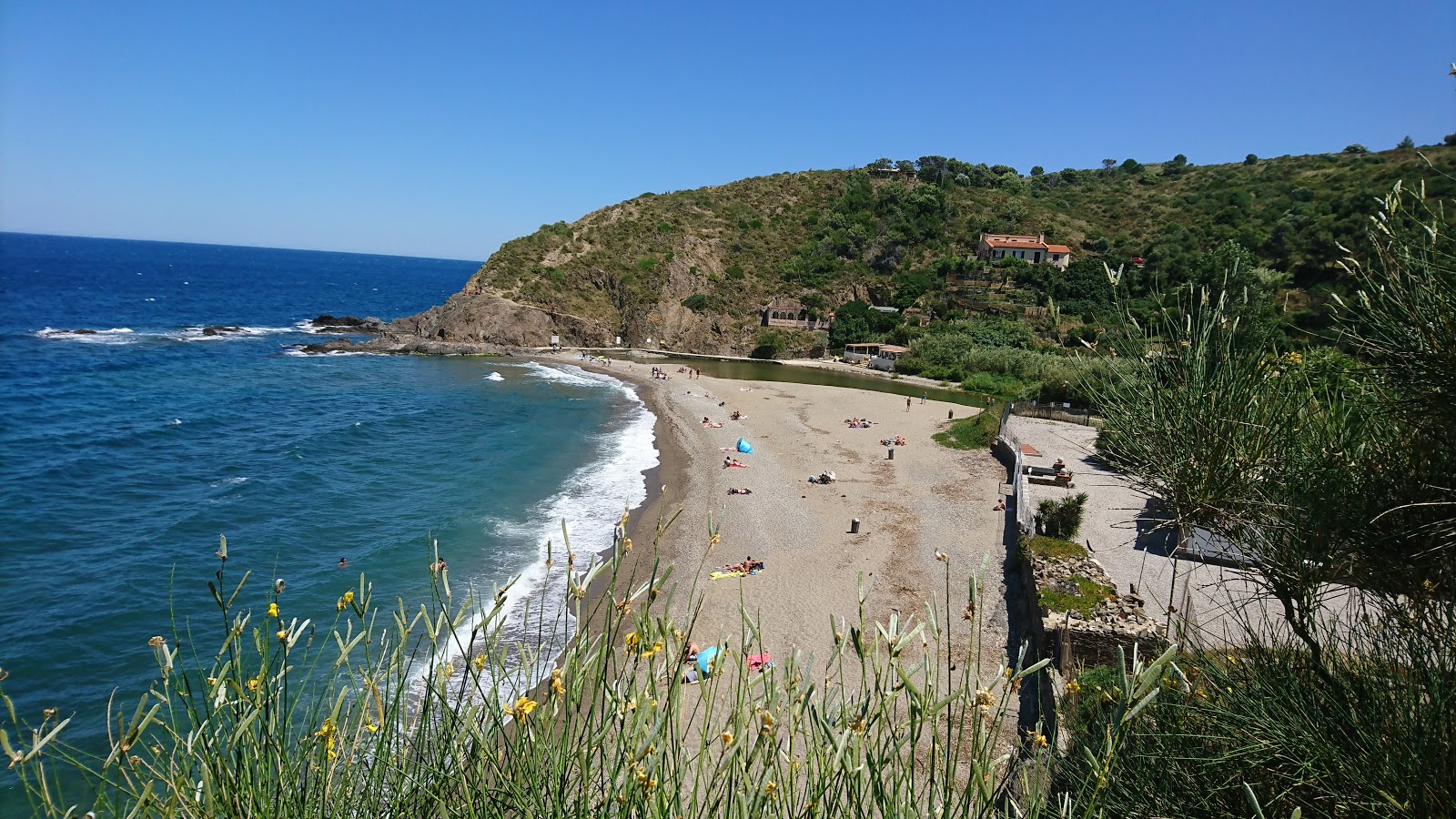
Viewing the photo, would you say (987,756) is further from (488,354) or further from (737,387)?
(488,354)

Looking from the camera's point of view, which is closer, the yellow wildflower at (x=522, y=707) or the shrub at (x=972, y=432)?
the yellow wildflower at (x=522, y=707)

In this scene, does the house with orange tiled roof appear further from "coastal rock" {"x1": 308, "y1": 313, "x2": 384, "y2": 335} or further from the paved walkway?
"coastal rock" {"x1": 308, "y1": 313, "x2": 384, "y2": 335}

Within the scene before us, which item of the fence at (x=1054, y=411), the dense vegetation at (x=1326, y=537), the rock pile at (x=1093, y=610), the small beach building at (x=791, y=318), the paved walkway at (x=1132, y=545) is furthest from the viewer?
the small beach building at (x=791, y=318)

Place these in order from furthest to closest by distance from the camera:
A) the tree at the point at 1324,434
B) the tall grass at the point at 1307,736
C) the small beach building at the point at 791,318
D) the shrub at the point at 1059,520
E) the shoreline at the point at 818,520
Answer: the small beach building at the point at 791,318 → the shrub at the point at 1059,520 → the shoreline at the point at 818,520 → the tree at the point at 1324,434 → the tall grass at the point at 1307,736

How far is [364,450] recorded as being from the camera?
29281 millimetres

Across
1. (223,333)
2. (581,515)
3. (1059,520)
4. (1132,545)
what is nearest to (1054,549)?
(1059,520)

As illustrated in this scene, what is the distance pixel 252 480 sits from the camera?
24.7m

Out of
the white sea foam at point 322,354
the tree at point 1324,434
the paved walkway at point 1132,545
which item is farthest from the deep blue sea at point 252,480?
the paved walkway at point 1132,545

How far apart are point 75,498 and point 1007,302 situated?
59031 millimetres

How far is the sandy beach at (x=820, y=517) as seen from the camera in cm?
1628

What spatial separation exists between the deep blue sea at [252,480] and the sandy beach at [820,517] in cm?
226

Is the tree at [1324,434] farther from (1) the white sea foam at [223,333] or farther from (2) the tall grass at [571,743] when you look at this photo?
(1) the white sea foam at [223,333]

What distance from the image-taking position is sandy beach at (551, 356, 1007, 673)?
16.3 meters

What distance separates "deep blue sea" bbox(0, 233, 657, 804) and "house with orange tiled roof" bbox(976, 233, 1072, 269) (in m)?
41.6
